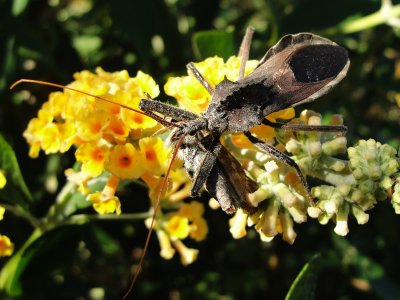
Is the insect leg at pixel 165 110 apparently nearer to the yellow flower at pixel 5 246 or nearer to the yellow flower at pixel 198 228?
the yellow flower at pixel 198 228

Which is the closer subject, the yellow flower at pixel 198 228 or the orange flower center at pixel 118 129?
the orange flower center at pixel 118 129

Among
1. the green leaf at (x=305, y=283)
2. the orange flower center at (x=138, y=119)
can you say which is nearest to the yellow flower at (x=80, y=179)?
the orange flower center at (x=138, y=119)

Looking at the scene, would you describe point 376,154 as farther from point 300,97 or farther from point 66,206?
point 66,206

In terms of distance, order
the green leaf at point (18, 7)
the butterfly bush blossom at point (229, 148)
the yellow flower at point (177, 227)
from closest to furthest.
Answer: the butterfly bush blossom at point (229, 148), the yellow flower at point (177, 227), the green leaf at point (18, 7)

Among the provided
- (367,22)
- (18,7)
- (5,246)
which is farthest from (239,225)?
(18,7)

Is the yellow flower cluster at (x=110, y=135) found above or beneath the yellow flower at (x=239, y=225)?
above

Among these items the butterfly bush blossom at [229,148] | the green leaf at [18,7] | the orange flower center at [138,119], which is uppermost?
the green leaf at [18,7]

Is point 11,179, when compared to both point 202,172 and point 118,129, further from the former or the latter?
point 202,172
